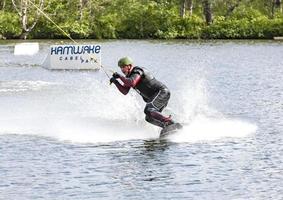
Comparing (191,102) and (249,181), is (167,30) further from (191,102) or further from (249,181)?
(249,181)

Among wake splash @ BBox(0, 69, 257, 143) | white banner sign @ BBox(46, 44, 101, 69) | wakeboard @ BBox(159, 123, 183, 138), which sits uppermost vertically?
wakeboard @ BBox(159, 123, 183, 138)

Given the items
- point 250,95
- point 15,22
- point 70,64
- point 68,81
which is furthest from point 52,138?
point 15,22

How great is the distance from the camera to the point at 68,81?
3794 centimetres

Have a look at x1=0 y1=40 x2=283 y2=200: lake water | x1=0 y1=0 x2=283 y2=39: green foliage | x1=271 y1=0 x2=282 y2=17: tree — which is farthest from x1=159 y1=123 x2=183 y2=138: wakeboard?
x1=271 y1=0 x2=282 y2=17: tree

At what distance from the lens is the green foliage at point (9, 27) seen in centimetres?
8225

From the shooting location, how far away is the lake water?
15.6 metres

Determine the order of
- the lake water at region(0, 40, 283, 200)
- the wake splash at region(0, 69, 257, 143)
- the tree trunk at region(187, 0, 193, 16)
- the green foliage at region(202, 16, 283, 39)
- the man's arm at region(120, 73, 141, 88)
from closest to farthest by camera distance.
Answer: the lake water at region(0, 40, 283, 200) < the man's arm at region(120, 73, 141, 88) < the wake splash at region(0, 69, 257, 143) < the green foliage at region(202, 16, 283, 39) < the tree trunk at region(187, 0, 193, 16)

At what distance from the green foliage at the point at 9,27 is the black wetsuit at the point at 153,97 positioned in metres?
62.8

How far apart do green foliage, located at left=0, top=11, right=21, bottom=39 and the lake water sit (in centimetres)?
4246

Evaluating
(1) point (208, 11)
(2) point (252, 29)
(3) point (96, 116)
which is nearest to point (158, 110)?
(3) point (96, 116)

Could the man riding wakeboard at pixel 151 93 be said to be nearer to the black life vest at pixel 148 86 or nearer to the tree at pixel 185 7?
the black life vest at pixel 148 86

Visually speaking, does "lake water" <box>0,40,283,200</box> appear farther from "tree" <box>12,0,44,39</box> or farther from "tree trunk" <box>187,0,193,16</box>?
"tree trunk" <box>187,0,193,16</box>

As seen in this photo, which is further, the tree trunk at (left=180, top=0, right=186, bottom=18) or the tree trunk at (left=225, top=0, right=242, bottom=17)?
the tree trunk at (left=225, top=0, right=242, bottom=17)

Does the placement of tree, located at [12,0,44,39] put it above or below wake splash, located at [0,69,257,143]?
below
